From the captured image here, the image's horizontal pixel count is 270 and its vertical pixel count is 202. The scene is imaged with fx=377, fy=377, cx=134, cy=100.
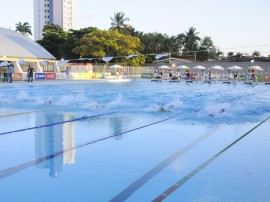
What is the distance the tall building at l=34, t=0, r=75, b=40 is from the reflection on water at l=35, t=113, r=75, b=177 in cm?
13540

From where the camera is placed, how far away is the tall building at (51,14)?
13988cm

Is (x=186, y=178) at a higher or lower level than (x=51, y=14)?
lower

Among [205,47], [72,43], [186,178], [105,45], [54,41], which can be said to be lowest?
[186,178]

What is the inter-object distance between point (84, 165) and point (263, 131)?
447cm

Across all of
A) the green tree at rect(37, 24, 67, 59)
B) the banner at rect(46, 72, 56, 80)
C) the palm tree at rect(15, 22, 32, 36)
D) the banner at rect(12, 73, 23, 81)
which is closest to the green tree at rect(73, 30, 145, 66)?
the green tree at rect(37, 24, 67, 59)

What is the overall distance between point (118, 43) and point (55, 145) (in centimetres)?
4285

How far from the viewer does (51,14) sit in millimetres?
139375

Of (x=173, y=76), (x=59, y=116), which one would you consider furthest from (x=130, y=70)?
(x=59, y=116)

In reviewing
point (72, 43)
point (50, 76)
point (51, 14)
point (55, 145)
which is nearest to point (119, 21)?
point (72, 43)

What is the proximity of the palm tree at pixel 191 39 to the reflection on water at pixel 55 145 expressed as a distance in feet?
201

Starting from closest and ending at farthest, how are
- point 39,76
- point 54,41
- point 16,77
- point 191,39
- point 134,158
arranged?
1. point 134,158
2. point 16,77
3. point 39,76
4. point 54,41
5. point 191,39

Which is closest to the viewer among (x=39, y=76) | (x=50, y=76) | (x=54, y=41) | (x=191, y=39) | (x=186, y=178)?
(x=186, y=178)

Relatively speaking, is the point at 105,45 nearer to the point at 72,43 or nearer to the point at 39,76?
the point at 72,43

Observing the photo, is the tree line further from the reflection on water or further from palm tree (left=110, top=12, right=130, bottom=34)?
the reflection on water
